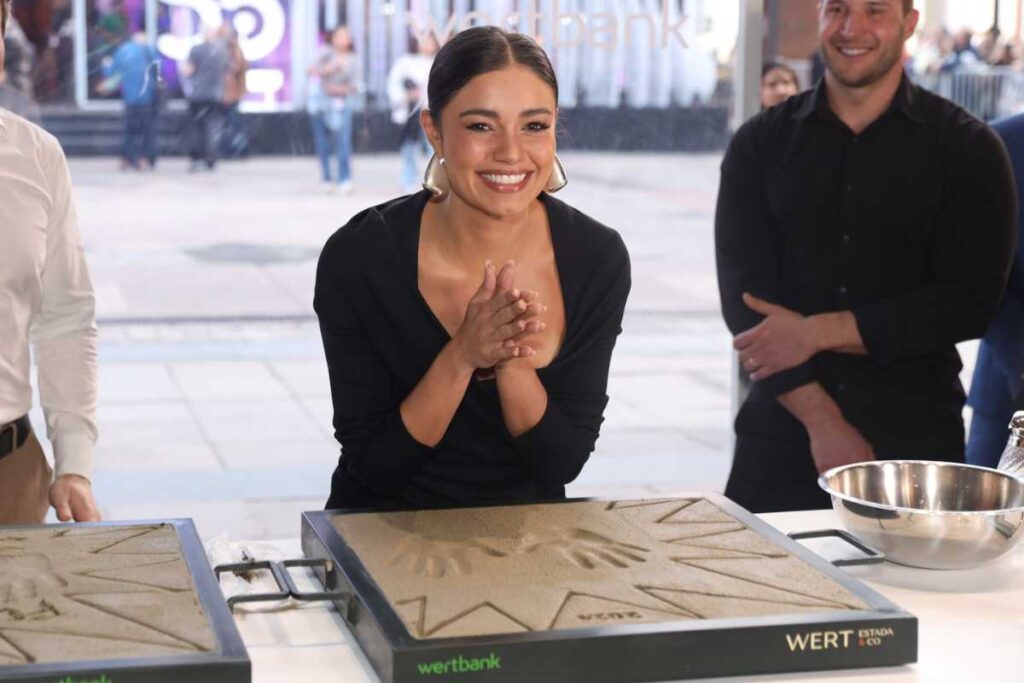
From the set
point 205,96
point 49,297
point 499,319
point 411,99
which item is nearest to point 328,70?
point 411,99

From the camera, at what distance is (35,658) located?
1450mm

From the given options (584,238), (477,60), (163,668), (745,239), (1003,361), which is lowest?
(1003,361)

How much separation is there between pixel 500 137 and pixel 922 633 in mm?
892

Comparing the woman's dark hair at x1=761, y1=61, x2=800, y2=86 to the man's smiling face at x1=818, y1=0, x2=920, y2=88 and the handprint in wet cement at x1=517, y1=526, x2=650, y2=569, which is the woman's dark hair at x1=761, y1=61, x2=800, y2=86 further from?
the handprint in wet cement at x1=517, y1=526, x2=650, y2=569

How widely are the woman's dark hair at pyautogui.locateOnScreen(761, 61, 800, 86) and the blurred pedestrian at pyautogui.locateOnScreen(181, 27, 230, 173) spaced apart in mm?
1519

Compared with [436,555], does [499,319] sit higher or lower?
higher

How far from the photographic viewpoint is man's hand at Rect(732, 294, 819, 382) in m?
2.96

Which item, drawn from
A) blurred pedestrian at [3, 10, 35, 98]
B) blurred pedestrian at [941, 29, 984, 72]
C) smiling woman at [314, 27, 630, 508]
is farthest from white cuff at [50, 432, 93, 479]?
blurred pedestrian at [941, 29, 984, 72]

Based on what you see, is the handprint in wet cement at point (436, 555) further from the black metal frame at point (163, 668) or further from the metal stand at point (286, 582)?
the black metal frame at point (163, 668)

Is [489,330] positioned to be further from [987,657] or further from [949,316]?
[949,316]

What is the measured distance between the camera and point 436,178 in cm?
231

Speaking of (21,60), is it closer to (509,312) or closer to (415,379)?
(415,379)

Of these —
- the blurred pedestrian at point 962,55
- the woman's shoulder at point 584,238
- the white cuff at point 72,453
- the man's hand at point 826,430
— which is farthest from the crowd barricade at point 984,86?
the white cuff at point 72,453

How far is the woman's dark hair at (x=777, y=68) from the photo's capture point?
4410 millimetres
